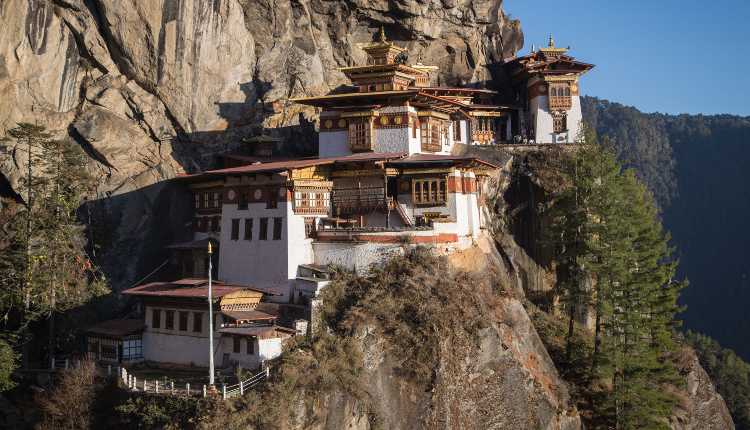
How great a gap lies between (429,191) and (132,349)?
19.4 meters

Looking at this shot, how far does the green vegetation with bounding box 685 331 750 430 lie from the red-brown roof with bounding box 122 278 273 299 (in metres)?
72.5

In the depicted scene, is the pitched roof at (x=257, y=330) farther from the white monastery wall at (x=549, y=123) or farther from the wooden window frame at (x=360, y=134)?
the white monastery wall at (x=549, y=123)

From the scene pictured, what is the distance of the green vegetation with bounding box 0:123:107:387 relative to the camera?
43.6 metres

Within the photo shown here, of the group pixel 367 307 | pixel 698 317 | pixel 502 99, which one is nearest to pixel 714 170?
pixel 698 317

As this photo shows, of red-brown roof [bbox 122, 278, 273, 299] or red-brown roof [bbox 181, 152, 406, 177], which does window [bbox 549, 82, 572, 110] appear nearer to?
red-brown roof [bbox 181, 152, 406, 177]

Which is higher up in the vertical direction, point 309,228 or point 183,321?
point 309,228

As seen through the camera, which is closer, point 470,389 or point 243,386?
point 243,386

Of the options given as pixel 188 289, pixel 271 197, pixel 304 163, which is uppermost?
pixel 304 163

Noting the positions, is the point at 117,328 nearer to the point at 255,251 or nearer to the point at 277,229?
the point at 255,251

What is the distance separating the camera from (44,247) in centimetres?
4453

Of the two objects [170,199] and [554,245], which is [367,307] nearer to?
[554,245]

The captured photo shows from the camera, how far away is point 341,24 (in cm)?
6656

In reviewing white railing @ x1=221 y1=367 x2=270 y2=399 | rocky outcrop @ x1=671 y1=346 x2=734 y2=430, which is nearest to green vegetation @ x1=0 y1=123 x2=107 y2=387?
white railing @ x1=221 y1=367 x2=270 y2=399

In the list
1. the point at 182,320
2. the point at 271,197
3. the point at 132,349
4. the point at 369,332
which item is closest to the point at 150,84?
the point at 271,197
